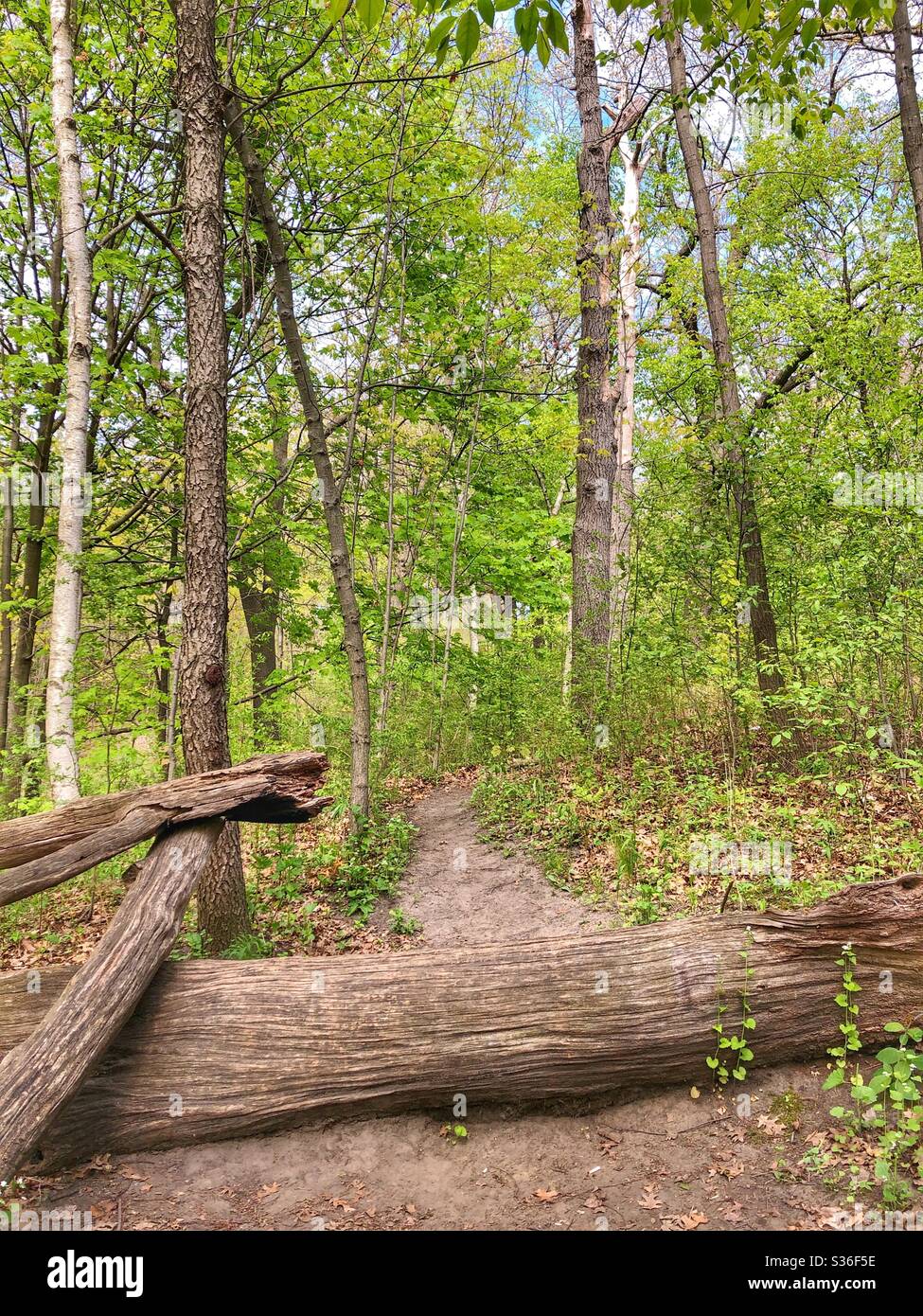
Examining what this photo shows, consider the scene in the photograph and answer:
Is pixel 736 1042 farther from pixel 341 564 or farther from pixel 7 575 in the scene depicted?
pixel 7 575

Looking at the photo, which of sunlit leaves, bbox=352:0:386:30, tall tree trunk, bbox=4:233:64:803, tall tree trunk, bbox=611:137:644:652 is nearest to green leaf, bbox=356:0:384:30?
sunlit leaves, bbox=352:0:386:30

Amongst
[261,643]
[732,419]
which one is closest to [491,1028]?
[732,419]

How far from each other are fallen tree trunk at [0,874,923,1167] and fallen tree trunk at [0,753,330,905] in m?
0.75

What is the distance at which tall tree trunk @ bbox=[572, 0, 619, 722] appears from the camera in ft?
29.9

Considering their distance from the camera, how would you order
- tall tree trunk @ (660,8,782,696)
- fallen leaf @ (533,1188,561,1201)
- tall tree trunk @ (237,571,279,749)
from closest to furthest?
fallen leaf @ (533,1188,561,1201), tall tree trunk @ (660,8,782,696), tall tree trunk @ (237,571,279,749)

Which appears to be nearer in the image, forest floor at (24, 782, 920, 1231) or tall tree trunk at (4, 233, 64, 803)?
forest floor at (24, 782, 920, 1231)

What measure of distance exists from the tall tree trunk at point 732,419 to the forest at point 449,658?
6cm

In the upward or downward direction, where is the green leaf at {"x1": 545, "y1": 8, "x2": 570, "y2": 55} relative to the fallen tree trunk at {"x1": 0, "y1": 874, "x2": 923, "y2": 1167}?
upward

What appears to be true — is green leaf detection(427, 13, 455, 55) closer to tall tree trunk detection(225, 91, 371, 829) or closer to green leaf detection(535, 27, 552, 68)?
green leaf detection(535, 27, 552, 68)

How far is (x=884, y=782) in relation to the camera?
21.7ft
